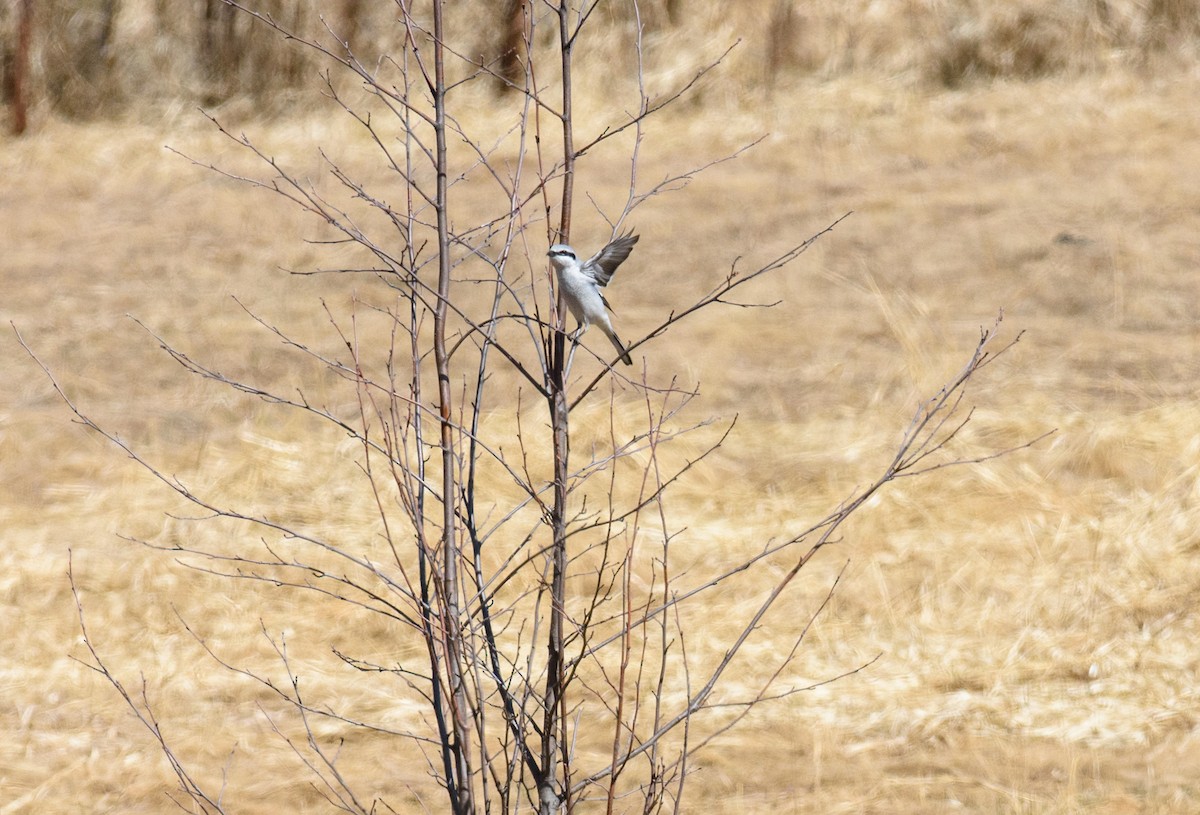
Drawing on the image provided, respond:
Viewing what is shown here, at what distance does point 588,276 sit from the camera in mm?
3621

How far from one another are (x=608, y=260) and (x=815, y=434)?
525 centimetres

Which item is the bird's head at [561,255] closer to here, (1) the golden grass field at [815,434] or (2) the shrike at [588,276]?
(2) the shrike at [588,276]

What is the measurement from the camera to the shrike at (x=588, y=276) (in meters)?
3.22

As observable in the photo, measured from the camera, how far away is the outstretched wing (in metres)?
3.30

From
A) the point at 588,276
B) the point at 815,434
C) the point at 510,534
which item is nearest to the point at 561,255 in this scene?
the point at 588,276

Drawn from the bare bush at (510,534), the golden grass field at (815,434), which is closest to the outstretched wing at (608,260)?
the bare bush at (510,534)

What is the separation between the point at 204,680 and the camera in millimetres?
6586

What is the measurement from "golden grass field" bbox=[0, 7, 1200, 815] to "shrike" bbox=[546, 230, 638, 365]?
158 centimetres

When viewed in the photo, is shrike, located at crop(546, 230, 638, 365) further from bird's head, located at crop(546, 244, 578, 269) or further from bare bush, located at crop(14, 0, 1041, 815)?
bare bush, located at crop(14, 0, 1041, 815)

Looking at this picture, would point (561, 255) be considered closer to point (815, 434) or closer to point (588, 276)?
point (588, 276)

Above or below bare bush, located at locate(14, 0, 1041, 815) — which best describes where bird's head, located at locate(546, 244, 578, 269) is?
above

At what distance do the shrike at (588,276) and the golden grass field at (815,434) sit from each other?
5.19 ft

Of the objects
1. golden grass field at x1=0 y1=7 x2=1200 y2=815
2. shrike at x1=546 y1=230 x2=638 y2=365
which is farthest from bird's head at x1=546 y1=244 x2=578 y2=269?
golden grass field at x1=0 y1=7 x2=1200 y2=815

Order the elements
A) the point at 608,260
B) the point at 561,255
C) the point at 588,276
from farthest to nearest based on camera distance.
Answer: the point at 588,276
the point at 608,260
the point at 561,255
